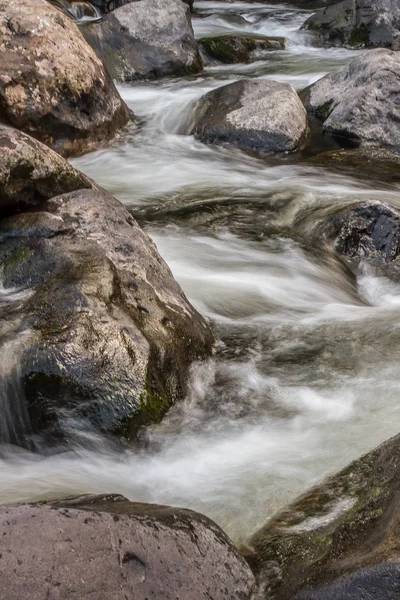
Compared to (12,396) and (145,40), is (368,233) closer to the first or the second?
(12,396)

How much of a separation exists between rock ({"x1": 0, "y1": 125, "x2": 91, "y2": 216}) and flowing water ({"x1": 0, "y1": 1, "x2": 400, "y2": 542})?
1.25 m

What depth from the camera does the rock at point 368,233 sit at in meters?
6.52

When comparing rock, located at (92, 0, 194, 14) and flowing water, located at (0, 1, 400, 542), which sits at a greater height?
rock, located at (92, 0, 194, 14)

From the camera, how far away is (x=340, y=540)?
2.87 m

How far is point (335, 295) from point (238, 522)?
2876 mm

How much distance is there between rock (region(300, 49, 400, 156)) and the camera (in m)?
9.55

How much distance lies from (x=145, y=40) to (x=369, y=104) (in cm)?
398

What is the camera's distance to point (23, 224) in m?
4.96

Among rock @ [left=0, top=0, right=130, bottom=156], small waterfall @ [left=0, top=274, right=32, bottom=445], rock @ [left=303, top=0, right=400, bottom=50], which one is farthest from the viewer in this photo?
rock @ [left=303, top=0, right=400, bottom=50]

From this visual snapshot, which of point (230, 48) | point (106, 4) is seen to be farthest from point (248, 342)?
point (106, 4)

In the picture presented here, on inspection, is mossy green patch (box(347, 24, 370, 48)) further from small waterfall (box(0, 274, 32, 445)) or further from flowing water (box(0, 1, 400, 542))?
small waterfall (box(0, 274, 32, 445))

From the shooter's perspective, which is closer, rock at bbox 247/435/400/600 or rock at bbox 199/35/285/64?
rock at bbox 247/435/400/600

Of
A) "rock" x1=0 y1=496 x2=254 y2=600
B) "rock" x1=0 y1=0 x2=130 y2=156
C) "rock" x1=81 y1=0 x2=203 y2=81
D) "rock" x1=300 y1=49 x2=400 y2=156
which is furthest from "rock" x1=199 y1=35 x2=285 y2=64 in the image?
"rock" x1=0 y1=496 x2=254 y2=600

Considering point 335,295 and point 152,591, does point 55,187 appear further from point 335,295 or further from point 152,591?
point 152,591
